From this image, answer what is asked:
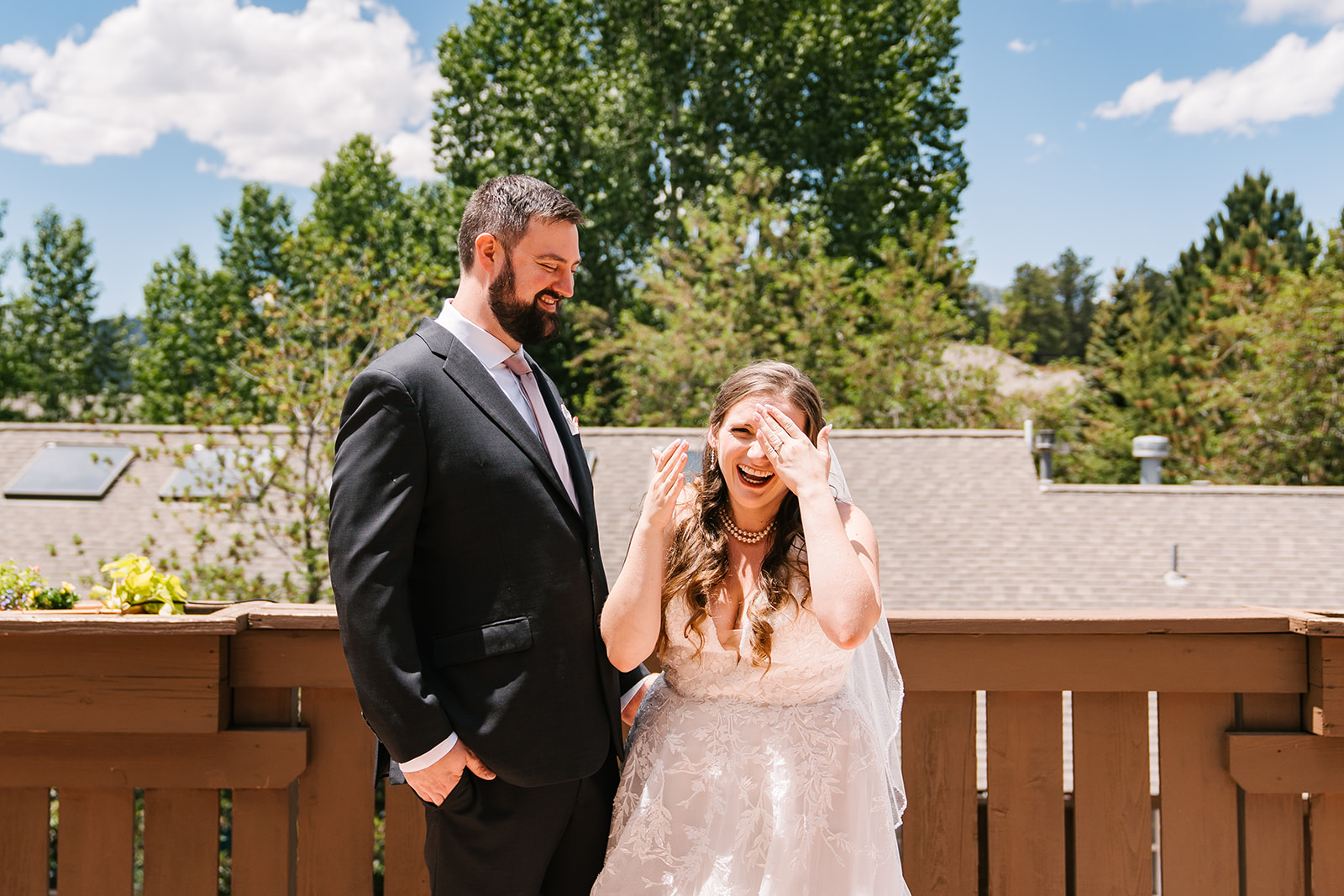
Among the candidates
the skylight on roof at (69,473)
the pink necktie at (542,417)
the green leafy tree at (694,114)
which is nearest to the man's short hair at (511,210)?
the pink necktie at (542,417)

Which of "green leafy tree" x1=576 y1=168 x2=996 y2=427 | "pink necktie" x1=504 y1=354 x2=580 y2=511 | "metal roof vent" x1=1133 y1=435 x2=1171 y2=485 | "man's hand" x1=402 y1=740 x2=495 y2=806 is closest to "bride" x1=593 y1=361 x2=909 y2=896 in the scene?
"pink necktie" x1=504 y1=354 x2=580 y2=511

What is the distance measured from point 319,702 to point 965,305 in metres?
24.5

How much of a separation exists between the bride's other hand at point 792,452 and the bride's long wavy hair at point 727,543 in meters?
0.08

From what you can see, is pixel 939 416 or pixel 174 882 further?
pixel 939 416

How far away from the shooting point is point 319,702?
77.9 inches

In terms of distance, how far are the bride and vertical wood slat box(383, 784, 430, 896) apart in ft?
1.81

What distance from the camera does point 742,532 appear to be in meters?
1.83

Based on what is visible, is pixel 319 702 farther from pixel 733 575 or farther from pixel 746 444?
pixel 746 444

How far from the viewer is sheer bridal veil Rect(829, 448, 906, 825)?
5.89 ft

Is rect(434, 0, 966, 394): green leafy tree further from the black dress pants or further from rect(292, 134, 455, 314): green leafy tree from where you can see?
the black dress pants

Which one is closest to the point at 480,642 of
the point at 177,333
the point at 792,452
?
the point at 792,452

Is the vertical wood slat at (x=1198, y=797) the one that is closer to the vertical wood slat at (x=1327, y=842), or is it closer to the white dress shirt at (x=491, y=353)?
the vertical wood slat at (x=1327, y=842)

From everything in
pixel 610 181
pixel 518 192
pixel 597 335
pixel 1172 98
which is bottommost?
pixel 518 192

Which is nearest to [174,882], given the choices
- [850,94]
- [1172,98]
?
[850,94]
